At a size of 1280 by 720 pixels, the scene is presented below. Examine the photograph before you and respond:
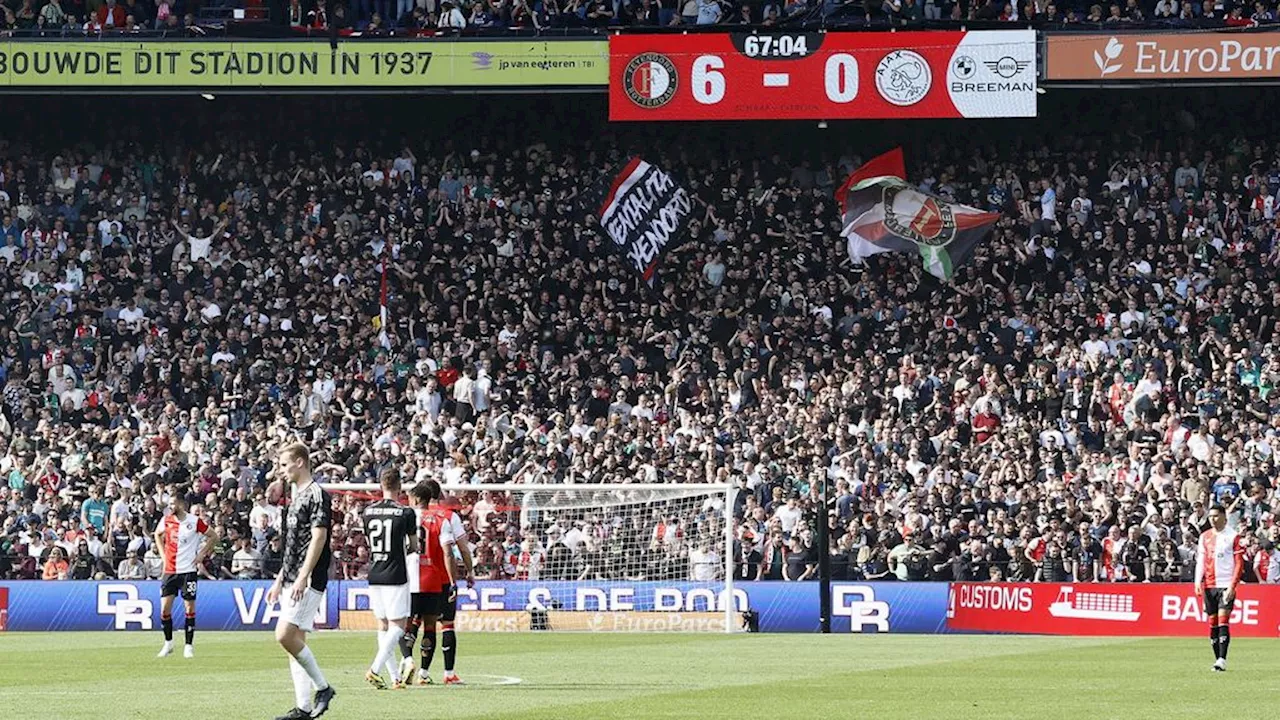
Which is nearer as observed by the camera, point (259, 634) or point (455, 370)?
point (259, 634)

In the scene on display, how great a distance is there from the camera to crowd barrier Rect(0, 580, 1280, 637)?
30.6 m

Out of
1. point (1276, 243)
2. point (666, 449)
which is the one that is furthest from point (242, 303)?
point (1276, 243)

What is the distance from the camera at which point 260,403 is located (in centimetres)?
3822

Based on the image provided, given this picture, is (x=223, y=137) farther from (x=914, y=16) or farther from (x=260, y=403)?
(x=914, y=16)

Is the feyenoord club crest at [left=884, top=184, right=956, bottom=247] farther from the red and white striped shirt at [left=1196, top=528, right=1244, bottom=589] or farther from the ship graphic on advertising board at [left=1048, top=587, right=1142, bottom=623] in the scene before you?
the red and white striped shirt at [left=1196, top=528, right=1244, bottom=589]

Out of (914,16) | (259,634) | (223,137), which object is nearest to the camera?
(259,634)

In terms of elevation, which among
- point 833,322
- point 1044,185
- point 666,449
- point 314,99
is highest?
point 314,99

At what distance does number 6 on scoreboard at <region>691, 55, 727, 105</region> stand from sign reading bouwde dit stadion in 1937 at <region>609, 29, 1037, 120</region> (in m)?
0.02

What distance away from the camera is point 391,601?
1742cm

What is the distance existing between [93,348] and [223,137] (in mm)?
6853

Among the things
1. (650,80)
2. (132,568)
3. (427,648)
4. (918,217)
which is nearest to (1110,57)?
(918,217)

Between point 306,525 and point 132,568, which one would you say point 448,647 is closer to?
point 306,525

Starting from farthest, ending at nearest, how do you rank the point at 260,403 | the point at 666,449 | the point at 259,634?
the point at 260,403 → the point at 666,449 → the point at 259,634

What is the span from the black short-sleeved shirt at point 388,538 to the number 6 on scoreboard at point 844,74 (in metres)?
24.7
